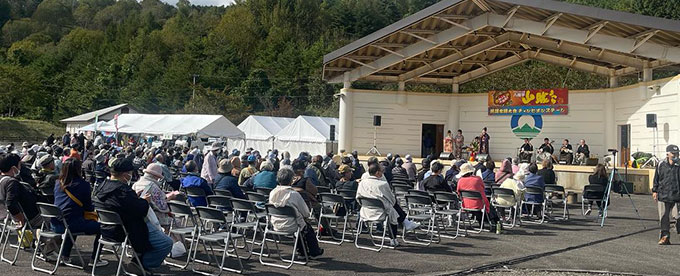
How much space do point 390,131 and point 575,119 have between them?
286 inches

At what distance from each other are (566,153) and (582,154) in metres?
0.53

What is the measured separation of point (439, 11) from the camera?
63.7ft

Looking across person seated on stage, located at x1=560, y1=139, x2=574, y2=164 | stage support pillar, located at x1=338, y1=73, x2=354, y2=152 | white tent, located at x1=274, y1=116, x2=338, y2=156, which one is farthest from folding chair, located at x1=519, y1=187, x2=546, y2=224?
white tent, located at x1=274, y1=116, x2=338, y2=156

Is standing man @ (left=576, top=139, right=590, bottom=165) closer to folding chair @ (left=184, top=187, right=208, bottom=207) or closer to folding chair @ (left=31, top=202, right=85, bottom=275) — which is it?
folding chair @ (left=184, top=187, right=208, bottom=207)

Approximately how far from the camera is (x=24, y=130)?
54438mm

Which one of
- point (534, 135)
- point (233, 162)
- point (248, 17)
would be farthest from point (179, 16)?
point (233, 162)

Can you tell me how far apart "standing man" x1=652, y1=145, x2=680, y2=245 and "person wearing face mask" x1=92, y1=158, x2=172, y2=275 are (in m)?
7.11

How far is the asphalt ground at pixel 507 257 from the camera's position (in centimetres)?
681

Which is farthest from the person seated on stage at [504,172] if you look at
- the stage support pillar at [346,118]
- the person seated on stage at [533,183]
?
the stage support pillar at [346,118]

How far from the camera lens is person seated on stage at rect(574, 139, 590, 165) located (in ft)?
69.4

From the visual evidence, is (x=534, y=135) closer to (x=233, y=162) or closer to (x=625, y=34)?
(x=625, y=34)

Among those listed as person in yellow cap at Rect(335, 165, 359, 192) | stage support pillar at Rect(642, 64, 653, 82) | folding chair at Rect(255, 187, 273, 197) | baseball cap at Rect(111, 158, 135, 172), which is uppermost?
stage support pillar at Rect(642, 64, 653, 82)

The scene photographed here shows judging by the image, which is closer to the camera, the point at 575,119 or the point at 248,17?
the point at 575,119

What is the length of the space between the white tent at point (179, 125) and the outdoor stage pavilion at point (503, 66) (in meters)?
4.69
